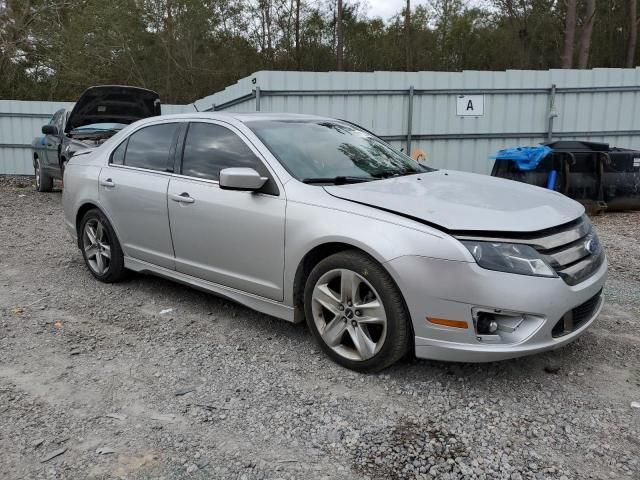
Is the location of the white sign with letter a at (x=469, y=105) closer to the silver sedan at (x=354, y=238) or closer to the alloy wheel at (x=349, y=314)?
the silver sedan at (x=354, y=238)

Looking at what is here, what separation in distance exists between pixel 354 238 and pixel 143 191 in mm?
2146

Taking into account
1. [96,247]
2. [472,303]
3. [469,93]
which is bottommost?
[96,247]

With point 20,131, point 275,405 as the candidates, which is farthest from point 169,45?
point 275,405

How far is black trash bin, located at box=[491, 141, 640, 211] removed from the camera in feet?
27.2

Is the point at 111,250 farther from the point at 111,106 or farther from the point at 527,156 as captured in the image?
the point at 527,156

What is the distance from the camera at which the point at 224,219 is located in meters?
3.71

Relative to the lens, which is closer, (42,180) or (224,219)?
(224,219)

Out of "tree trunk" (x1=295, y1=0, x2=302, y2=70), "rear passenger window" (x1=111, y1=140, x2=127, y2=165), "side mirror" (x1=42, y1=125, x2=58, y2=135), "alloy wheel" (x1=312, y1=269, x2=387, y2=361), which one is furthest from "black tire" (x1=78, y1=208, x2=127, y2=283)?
"tree trunk" (x1=295, y1=0, x2=302, y2=70)

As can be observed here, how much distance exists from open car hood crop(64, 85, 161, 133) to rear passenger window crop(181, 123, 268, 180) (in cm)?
621

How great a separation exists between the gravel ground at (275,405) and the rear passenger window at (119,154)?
1.36m

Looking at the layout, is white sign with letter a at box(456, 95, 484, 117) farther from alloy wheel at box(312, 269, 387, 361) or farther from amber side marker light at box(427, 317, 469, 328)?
amber side marker light at box(427, 317, 469, 328)

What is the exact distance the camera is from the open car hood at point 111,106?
31.2 feet

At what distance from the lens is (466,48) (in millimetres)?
30125

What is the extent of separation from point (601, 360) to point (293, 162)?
2.33 meters
